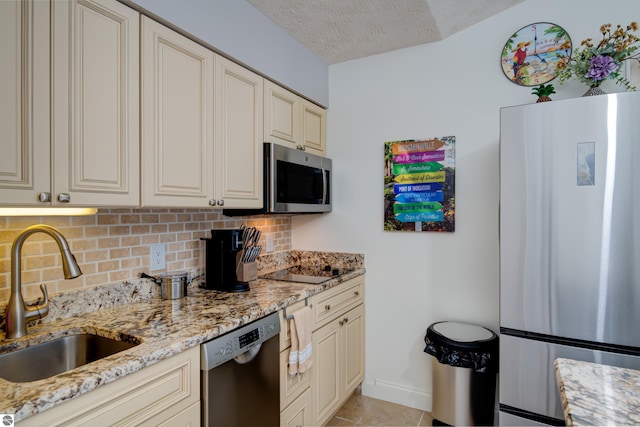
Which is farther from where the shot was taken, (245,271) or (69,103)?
(245,271)

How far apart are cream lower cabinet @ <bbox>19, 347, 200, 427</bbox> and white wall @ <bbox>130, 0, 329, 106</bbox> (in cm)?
134

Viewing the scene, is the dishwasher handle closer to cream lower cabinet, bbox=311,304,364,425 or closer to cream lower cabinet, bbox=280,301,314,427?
cream lower cabinet, bbox=280,301,314,427

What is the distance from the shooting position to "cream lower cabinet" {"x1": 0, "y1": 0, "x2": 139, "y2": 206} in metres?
1.07

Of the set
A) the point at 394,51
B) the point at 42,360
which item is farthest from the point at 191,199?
the point at 394,51

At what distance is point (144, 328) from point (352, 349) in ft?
5.07

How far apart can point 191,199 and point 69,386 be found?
35.2 inches

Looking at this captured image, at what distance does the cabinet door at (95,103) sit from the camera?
1169 mm

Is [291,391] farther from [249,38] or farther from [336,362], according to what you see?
[249,38]

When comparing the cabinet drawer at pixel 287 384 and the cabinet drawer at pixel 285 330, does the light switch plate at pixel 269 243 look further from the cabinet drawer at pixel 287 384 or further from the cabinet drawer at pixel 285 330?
the cabinet drawer at pixel 287 384

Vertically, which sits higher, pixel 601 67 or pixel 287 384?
pixel 601 67

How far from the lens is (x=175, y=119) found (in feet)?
5.12

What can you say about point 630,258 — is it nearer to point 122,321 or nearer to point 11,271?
point 122,321

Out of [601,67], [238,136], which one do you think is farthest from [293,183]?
[601,67]

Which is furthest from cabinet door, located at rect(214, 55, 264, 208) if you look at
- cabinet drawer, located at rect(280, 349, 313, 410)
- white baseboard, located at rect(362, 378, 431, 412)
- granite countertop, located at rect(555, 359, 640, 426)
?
white baseboard, located at rect(362, 378, 431, 412)
